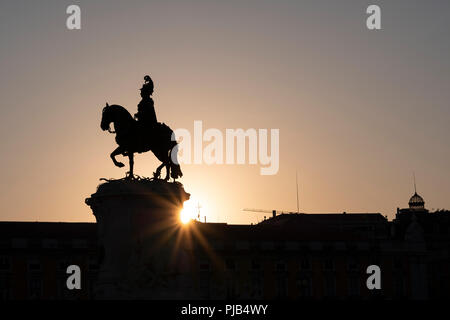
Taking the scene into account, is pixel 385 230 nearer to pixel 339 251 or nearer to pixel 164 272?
pixel 339 251

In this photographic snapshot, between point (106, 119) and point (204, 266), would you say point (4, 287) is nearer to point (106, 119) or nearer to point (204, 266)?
point (204, 266)

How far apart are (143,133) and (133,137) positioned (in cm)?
51

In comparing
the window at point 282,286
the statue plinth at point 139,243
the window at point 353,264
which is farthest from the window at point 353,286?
the statue plinth at point 139,243

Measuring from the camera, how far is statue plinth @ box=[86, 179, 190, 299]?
1534 inches

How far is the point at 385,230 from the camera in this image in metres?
133

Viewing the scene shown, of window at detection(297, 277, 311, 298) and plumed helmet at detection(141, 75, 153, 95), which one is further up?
plumed helmet at detection(141, 75, 153, 95)

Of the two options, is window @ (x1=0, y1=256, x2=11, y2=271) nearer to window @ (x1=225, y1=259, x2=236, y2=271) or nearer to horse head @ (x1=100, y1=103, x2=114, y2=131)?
window @ (x1=225, y1=259, x2=236, y2=271)

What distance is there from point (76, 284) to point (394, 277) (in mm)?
34703

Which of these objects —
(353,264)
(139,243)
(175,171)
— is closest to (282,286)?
(353,264)

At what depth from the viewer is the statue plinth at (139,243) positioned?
128 ft

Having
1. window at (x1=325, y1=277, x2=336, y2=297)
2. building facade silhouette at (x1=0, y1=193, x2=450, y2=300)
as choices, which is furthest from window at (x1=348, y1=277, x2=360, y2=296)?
window at (x1=325, y1=277, x2=336, y2=297)

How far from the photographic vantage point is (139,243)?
129 ft

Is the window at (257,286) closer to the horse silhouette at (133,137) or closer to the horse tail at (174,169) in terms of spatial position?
the horse tail at (174,169)
